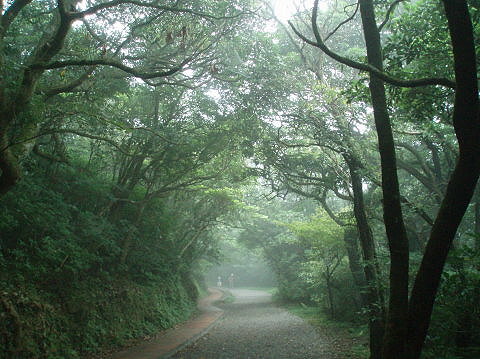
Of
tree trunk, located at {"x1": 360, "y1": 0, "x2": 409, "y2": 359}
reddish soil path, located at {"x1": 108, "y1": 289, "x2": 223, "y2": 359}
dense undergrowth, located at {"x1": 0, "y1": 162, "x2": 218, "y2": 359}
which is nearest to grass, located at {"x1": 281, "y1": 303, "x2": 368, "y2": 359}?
reddish soil path, located at {"x1": 108, "y1": 289, "x2": 223, "y2": 359}

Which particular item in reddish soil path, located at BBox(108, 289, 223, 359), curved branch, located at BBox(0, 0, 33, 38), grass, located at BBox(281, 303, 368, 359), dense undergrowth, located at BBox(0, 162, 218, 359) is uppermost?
curved branch, located at BBox(0, 0, 33, 38)

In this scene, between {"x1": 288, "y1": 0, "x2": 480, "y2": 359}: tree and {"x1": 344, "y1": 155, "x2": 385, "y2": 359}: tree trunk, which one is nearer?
{"x1": 288, "y1": 0, "x2": 480, "y2": 359}: tree

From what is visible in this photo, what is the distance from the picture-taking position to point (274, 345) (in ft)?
33.1

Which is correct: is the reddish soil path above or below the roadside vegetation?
below

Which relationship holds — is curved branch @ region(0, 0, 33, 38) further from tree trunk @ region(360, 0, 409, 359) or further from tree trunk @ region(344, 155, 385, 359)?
tree trunk @ region(344, 155, 385, 359)

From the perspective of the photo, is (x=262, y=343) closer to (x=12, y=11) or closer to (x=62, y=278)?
(x=62, y=278)

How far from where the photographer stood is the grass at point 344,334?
30.0 ft

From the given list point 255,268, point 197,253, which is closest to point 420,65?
point 197,253

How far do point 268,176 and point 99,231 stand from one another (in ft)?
23.0

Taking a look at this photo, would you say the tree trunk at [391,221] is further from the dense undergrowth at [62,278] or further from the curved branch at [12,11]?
the dense undergrowth at [62,278]

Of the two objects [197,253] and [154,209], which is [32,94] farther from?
[197,253]

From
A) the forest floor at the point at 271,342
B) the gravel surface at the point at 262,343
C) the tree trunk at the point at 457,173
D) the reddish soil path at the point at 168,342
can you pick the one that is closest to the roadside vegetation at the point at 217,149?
the tree trunk at the point at 457,173

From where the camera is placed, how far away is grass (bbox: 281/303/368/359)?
9.13 meters

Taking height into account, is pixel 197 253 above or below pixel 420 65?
below
